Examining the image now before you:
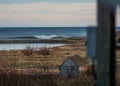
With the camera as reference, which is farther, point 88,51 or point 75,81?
point 75,81

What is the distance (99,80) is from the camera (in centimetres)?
414

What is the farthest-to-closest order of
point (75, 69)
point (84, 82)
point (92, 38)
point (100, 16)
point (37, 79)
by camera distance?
1. point (75, 69)
2. point (37, 79)
3. point (84, 82)
4. point (92, 38)
5. point (100, 16)

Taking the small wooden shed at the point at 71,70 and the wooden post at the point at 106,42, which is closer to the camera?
the wooden post at the point at 106,42

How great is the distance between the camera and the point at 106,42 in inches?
160

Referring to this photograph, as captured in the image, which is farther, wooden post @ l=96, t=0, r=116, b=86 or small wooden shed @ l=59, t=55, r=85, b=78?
small wooden shed @ l=59, t=55, r=85, b=78

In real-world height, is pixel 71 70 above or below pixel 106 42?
below

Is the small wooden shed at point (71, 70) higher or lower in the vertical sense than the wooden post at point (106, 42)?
lower

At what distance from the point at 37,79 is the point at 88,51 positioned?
21.1 ft

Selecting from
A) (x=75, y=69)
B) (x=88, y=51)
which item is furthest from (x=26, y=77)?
(x=88, y=51)

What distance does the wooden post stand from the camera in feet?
13.3

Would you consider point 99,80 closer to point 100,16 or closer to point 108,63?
point 108,63

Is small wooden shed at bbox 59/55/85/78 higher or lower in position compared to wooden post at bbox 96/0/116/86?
lower

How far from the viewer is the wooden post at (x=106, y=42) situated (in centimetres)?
404

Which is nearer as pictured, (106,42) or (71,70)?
Result: (106,42)
